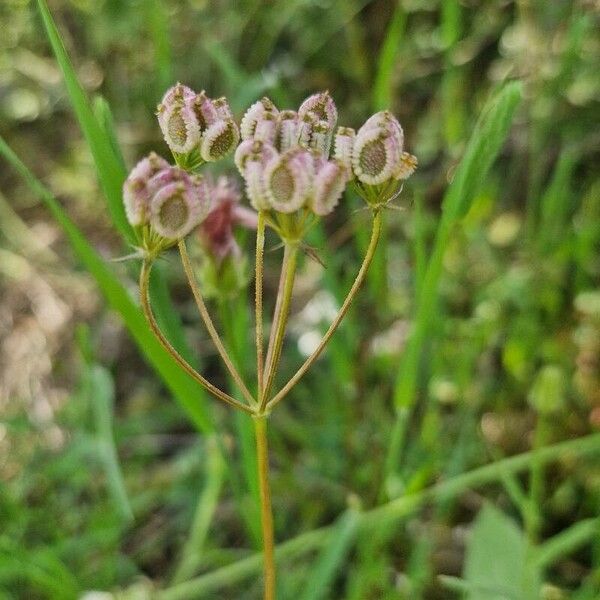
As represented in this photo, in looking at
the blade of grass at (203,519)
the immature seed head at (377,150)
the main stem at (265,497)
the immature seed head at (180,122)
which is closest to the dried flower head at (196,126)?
the immature seed head at (180,122)

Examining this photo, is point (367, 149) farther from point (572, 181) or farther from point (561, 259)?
point (572, 181)

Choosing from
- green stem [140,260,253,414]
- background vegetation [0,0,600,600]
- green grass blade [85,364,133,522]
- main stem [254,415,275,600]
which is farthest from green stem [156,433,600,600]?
green stem [140,260,253,414]

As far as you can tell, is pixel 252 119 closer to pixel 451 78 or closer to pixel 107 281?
pixel 107 281

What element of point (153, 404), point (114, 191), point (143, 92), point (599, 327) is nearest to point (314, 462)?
point (153, 404)

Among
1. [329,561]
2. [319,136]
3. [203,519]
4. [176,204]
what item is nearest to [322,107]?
[319,136]

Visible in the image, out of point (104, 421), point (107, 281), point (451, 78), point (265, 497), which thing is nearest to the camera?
point (265, 497)

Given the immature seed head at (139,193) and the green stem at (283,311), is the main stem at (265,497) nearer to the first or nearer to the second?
the green stem at (283,311)
